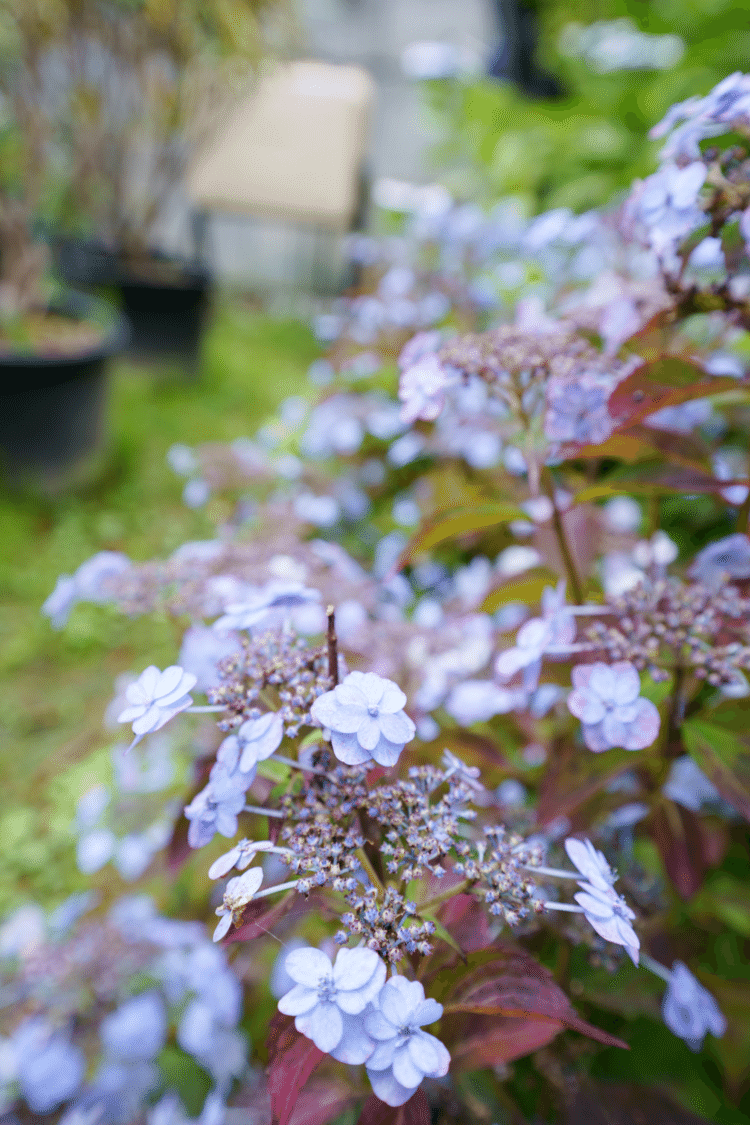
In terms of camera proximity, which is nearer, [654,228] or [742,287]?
[654,228]

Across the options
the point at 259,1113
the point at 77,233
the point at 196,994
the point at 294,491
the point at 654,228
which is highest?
the point at 77,233

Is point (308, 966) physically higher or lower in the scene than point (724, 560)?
lower

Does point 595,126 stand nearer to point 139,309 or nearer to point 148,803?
point 139,309

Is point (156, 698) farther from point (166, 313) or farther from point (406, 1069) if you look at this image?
point (166, 313)

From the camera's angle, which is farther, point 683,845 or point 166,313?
point 166,313

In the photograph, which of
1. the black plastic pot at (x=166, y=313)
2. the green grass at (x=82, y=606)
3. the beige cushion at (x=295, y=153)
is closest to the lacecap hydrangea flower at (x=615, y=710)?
the green grass at (x=82, y=606)

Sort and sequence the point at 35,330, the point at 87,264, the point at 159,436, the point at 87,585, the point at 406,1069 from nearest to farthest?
1. the point at 406,1069
2. the point at 87,585
3. the point at 35,330
4. the point at 159,436
5. the point at 87,264

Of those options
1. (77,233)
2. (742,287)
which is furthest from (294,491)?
(77,233)

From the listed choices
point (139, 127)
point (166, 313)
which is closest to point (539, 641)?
point (166, 313)
